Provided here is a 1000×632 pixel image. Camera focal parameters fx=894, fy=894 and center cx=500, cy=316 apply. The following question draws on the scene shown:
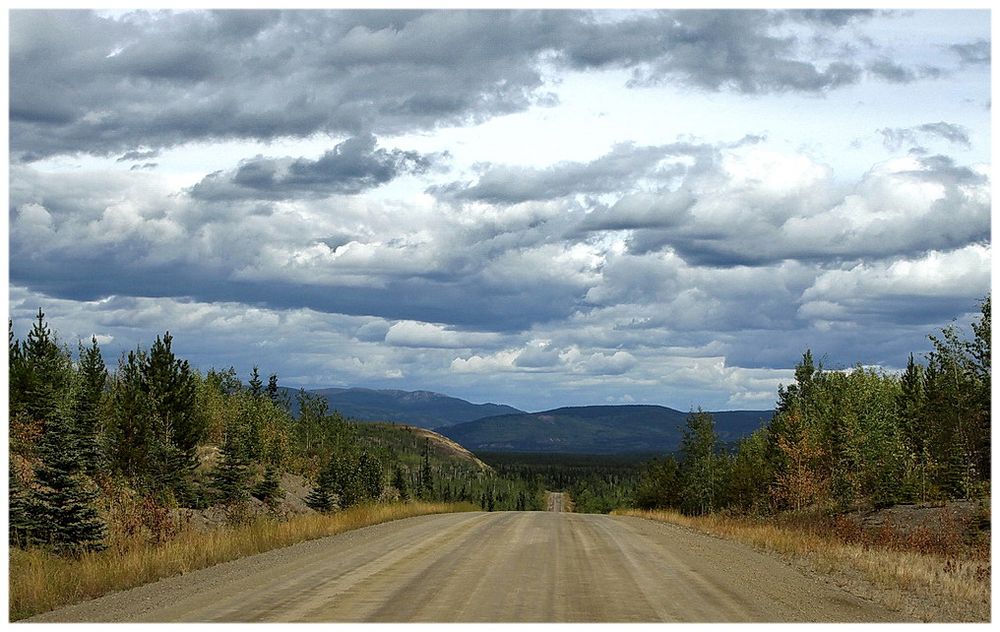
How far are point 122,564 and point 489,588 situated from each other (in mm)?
6920

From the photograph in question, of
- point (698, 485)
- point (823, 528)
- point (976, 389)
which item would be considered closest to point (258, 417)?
point (698, 485)

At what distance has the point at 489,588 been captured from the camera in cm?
1461

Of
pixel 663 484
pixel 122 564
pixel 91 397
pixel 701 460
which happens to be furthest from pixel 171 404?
pixel 122 564

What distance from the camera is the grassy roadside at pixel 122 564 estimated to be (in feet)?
44.7

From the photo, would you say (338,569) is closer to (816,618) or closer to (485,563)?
(485,563)

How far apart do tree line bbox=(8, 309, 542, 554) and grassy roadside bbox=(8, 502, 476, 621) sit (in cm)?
519

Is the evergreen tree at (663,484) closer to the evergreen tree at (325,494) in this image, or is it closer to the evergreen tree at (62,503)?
the evergreen tree at (325,494)

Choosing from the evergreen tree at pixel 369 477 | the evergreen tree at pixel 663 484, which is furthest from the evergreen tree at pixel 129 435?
the evergreen tree at pixel 663 484

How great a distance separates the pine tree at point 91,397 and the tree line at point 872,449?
41615mm

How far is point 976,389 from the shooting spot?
5972 centimetres

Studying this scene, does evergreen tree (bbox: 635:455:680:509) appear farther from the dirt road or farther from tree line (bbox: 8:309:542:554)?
the dirt road

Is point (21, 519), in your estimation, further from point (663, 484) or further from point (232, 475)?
point (663, 484)

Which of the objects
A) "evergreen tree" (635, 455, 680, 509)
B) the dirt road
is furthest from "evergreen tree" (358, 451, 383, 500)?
the dirt road

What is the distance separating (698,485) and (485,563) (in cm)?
7421
